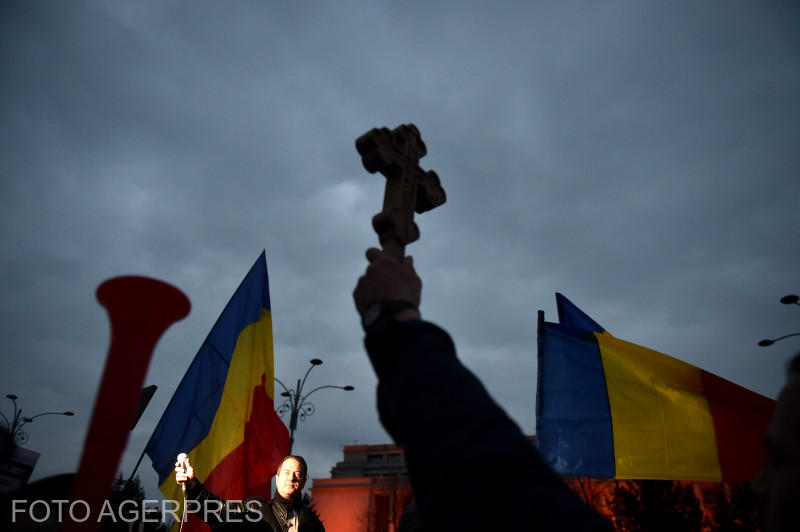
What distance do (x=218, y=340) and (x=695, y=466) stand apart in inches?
217

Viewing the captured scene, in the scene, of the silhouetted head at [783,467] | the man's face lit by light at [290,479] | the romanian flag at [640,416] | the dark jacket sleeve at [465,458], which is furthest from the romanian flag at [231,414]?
the silhouetted head at [783,467]

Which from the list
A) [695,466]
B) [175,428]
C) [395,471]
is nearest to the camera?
[695,466]

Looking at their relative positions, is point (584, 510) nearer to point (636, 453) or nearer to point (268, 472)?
point (636, 453)

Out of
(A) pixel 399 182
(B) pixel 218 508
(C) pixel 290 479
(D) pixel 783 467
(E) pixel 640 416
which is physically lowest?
(B) pixel 218 508

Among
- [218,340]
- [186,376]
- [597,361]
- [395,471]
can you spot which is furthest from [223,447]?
[395,471]

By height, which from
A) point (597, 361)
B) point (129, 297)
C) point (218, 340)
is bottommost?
point (129, 297)

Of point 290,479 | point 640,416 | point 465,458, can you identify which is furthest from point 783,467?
point 640,416

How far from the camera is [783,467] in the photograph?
0.96 metres

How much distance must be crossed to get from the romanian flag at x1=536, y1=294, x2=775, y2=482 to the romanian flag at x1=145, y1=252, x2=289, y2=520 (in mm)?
3334

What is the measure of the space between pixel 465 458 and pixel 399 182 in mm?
1866

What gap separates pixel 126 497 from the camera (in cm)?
352

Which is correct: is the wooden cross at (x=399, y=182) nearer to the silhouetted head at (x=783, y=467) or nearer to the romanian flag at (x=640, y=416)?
the silhouetted head at (x=783, y=467)

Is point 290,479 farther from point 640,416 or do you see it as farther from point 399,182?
point 640,416

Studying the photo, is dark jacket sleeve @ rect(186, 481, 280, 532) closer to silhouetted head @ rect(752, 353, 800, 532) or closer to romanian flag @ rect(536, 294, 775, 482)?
romanian flag @ rect(536, 294, 775, 482)
